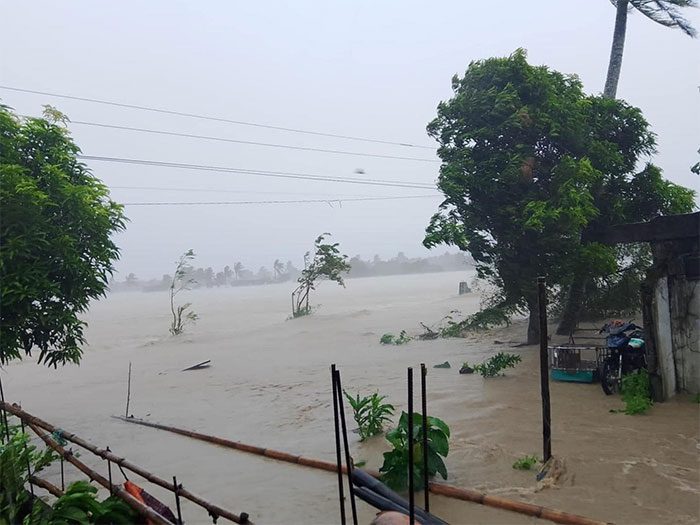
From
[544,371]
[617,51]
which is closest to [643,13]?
[617,51]

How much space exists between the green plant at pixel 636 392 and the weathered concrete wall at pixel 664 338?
0.29 m

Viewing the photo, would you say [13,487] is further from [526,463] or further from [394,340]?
[394,340]

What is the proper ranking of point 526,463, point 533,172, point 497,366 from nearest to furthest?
point 526,463
point 497,366
point 533,172

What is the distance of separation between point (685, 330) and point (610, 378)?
158 centimetres

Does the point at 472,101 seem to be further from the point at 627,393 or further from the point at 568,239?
the point at 627,393

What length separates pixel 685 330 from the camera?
8.33 m

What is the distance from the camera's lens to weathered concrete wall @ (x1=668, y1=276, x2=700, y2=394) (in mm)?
8266

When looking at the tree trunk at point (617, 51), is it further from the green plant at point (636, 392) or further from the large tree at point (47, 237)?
the large tree at point (47, 237)

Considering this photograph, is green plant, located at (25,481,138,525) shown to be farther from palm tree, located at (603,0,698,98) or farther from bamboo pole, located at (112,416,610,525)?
palm tree, located at (603,0,698,98)

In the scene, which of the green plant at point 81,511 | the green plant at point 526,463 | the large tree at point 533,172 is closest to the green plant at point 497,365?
the large tree at point 533,172

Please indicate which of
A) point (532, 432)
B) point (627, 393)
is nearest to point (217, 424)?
point (532, 432)

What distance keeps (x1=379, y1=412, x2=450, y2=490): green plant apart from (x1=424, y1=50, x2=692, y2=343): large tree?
22.3ft

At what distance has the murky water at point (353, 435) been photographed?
5.49m

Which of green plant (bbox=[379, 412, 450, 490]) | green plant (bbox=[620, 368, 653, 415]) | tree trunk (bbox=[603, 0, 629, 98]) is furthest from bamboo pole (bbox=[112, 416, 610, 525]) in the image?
tree trunk (bbox=[603, 0, 629, 98])
